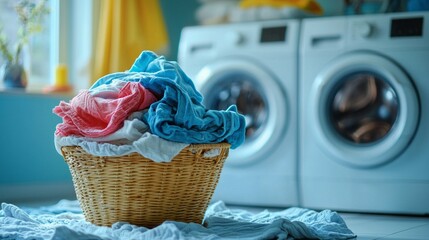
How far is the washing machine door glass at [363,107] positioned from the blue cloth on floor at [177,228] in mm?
540

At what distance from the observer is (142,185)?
1.74 metres

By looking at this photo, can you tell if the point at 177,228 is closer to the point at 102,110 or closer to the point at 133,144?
the point at 133,144

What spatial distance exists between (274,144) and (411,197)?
558mm

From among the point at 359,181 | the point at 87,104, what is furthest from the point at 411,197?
the point at 87,104

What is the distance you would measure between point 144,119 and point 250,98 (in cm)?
110

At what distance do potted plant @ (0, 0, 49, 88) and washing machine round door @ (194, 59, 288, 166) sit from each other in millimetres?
808

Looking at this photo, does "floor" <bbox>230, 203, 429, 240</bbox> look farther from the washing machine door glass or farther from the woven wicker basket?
the woven wicker basket

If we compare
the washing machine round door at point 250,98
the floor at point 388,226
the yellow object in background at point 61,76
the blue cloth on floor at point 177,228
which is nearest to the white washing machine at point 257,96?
the washing machine round door at point 250,98

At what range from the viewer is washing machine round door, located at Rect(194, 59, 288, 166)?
2666 millimetres

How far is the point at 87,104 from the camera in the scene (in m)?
1.76

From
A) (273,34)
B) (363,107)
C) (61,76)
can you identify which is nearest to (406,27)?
(363,107)

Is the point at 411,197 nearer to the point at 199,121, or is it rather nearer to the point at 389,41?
the point at 389,41

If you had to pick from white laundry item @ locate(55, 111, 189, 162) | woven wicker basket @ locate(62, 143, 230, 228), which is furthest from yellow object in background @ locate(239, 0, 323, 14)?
white laundry item @ locate(55, 111, 189, 162)

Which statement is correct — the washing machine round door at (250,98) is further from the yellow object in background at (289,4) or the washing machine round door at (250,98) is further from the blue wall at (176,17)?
the blue wall at (176,17)
